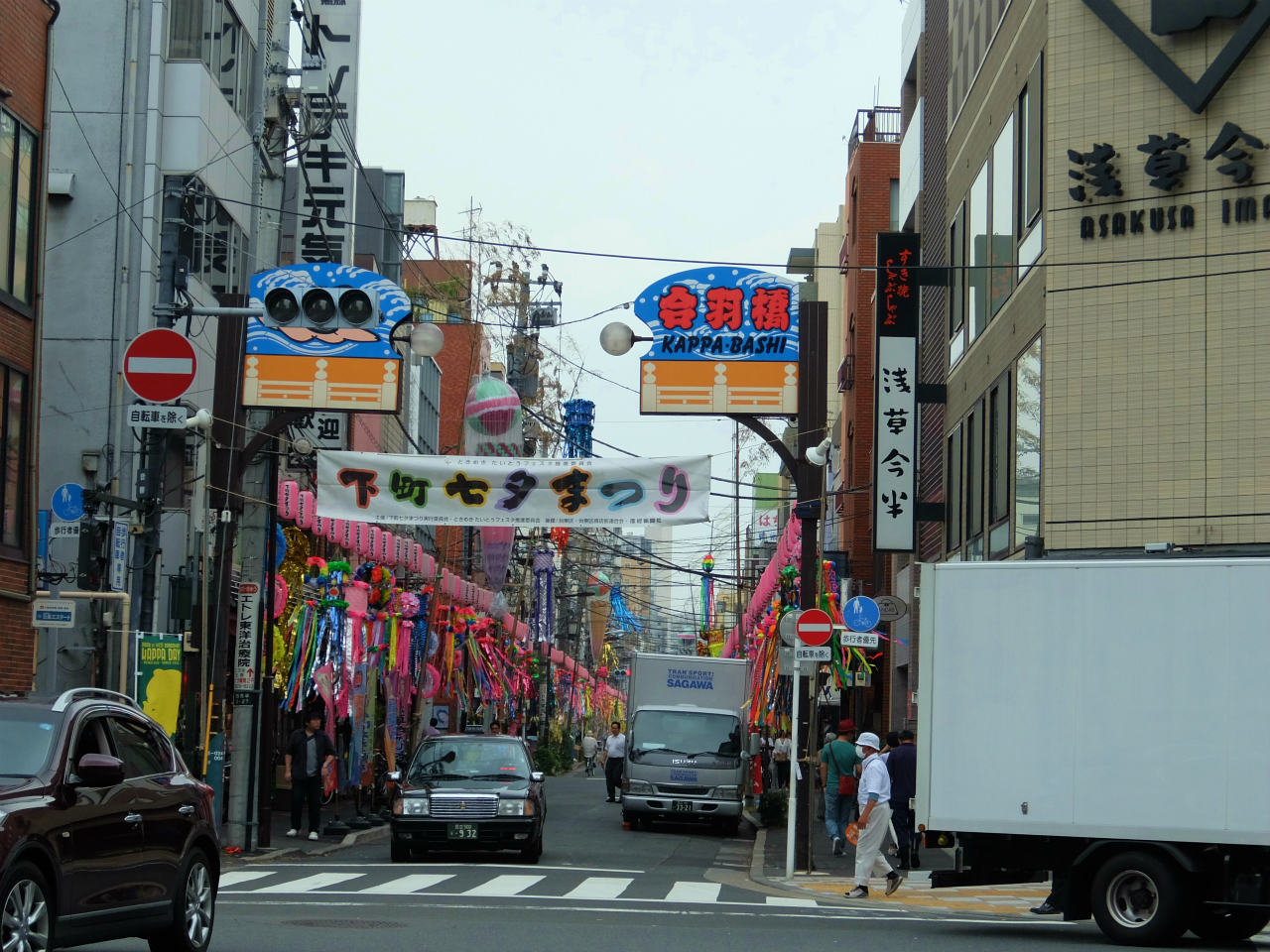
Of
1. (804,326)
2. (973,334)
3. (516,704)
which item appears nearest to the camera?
(804,326)

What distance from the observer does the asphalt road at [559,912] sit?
531 inches

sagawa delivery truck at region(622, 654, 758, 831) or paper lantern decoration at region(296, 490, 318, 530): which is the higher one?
paper lantern decoration at region(296, 490, 318, 530)

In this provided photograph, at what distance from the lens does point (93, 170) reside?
30.4m

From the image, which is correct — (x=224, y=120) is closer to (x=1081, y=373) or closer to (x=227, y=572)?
(x=227, y=572)

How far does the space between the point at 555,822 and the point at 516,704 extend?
35.0 m

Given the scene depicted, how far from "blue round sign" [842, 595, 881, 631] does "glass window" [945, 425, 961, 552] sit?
3342 mm

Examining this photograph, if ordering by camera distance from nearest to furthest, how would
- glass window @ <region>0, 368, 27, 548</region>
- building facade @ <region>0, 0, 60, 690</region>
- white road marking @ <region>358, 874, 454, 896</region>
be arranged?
white road marking @ <region>358, 874, 454, 896</region> → building facade @ <region>0, 0, 60, 690</region> → glass window @ <region>0, 368, 27, 548</region>

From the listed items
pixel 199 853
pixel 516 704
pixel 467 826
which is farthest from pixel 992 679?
pixel 516 704

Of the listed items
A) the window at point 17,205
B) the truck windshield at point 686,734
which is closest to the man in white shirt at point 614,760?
the truck windshield at point 686,734

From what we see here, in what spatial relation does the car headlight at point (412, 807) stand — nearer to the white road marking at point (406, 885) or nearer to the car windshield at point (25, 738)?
the white road marking at point (406, 885)

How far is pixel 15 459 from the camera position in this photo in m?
23.9

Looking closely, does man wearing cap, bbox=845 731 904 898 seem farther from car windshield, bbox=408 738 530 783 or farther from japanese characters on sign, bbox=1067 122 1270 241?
japanese characters on sign, bbox=1067 122 1270 241

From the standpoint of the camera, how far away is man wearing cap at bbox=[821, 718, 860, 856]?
25.3m

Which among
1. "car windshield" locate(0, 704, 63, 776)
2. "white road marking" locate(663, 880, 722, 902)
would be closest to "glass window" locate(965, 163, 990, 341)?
"white road marking" locate(663, 880, 722, 902)
